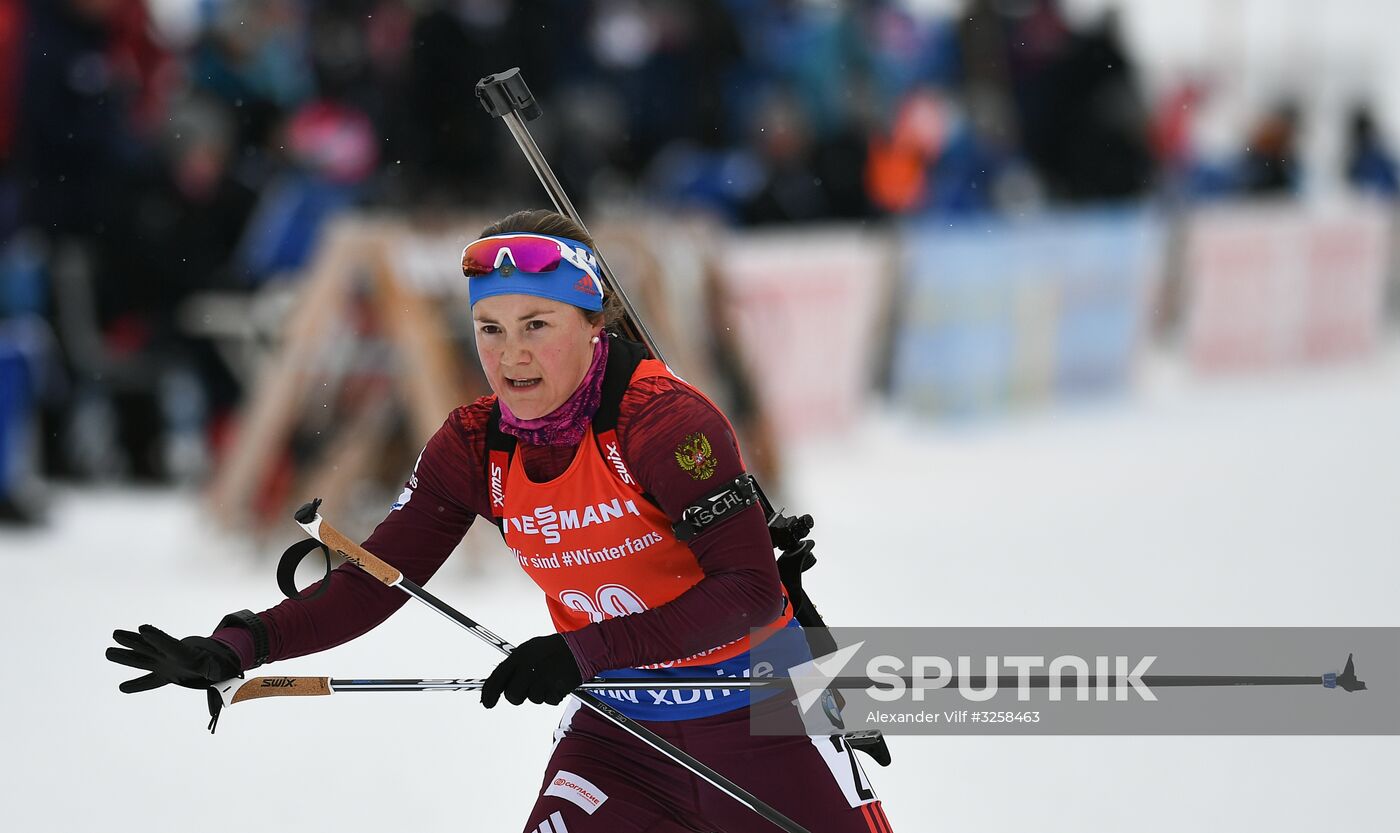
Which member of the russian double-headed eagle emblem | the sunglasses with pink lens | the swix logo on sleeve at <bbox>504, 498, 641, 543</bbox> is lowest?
the swix logo on sleeve at <bbox>504, 498, 641, 543</bbox>

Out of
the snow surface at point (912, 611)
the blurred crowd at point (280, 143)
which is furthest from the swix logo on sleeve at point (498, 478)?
the blurred crowd at point (280, 143)

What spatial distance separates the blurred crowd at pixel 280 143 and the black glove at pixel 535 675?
218 inches

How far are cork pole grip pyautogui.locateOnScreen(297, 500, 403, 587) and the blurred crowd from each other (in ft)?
17.1

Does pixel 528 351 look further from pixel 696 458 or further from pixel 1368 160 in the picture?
pixel 1368 160

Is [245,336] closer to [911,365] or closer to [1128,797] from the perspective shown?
[911,365]

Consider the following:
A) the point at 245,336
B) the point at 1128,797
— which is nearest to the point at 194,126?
the point at 245,336

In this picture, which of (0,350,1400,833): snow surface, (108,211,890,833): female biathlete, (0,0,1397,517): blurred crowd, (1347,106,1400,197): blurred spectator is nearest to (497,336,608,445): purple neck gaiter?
(108,211,890,833): female biathlete

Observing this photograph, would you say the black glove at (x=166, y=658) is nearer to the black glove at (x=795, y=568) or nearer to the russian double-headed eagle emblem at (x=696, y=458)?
the russian double-headed eagle emblem at (x=696, y=458)

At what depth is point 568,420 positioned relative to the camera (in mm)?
3252

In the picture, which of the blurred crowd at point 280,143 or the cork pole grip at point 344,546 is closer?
the cork pole grip at point 344,546

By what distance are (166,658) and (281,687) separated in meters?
0.27

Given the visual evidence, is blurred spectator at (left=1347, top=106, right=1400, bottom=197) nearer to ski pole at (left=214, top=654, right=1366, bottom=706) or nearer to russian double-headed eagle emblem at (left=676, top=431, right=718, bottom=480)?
ski pole at (left=214, top=654, right=1366, bottom=706)

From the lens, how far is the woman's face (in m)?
3.23

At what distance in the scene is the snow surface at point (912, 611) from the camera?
548cm
